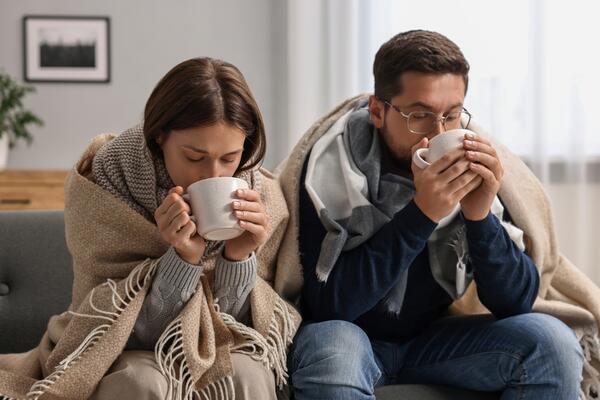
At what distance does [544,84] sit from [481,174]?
1.95m

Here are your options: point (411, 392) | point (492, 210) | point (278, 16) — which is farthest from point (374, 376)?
point (278, 16)

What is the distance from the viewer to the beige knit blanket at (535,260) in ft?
5.57

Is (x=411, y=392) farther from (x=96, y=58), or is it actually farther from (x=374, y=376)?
(x=96, y=58)

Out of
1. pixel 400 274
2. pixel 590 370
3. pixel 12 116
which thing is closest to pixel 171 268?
pixel 400 274

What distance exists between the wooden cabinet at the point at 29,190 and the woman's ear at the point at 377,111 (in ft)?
7.05

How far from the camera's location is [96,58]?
13.7 feet

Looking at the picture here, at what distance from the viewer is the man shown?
151cm

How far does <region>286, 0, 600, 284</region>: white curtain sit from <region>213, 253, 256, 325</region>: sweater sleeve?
2093 millimetres

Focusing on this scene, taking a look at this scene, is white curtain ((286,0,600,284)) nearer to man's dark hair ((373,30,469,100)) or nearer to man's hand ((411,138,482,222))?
man's dark hair ((373,30,469,100))

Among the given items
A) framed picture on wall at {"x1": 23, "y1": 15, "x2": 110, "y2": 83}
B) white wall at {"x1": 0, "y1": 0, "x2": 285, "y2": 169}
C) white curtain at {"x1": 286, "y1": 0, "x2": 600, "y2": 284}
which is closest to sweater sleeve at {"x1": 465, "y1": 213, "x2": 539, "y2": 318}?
white curtain at {"x1": 286, "y1": 0, "x2": 600, "y2": 284}

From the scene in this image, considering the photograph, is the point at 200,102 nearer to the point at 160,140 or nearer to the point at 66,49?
the point at 160,140

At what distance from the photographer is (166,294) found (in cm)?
146

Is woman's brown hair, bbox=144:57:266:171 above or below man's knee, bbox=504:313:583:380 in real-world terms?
above

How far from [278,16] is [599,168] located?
67.0 inches
